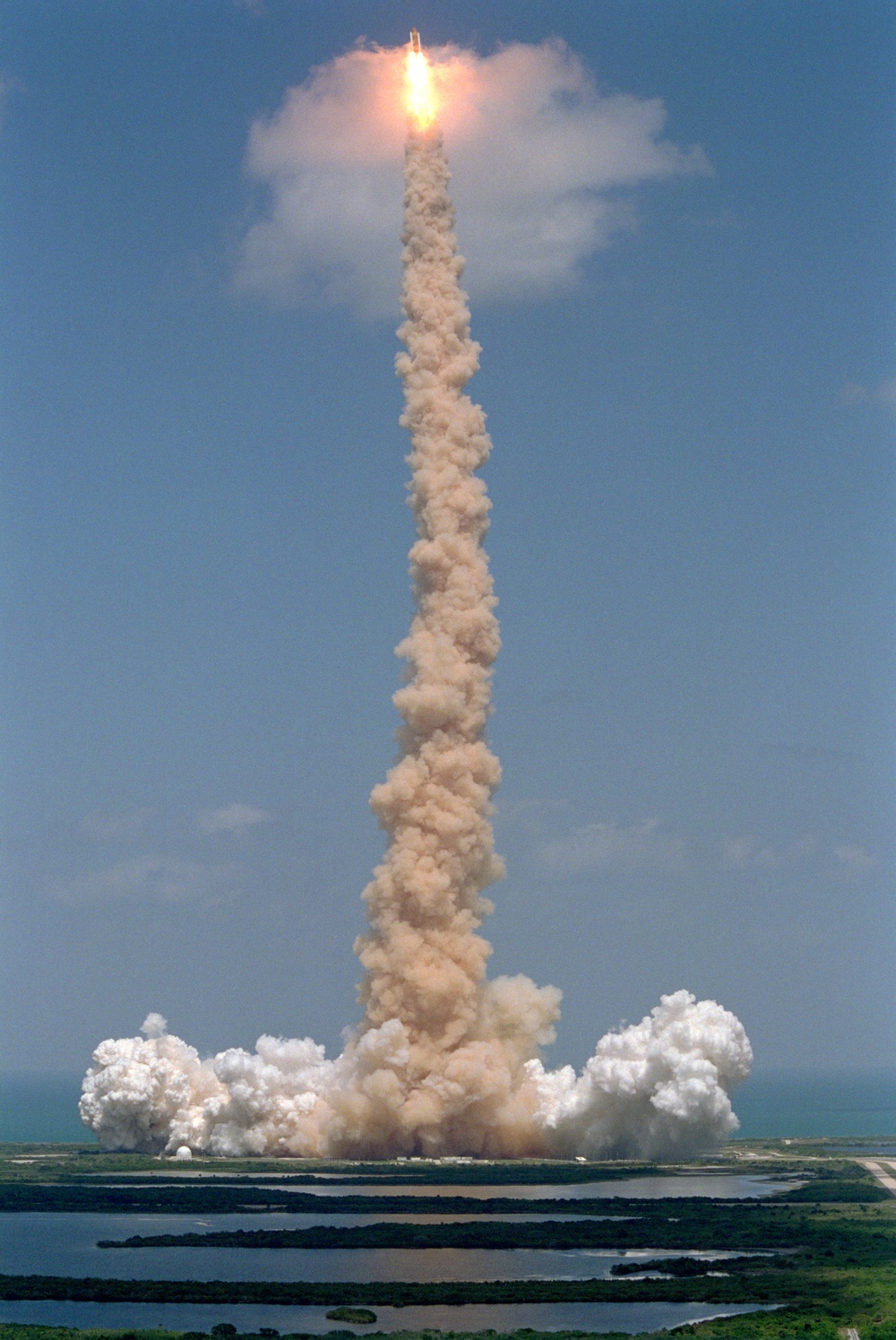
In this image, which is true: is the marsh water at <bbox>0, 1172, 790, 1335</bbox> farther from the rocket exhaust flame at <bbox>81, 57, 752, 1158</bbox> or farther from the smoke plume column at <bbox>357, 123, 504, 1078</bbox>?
the smoke plume column at <bbox>357, 123, 504, 1078</bbox>

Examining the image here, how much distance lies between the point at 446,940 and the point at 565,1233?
2223 cm

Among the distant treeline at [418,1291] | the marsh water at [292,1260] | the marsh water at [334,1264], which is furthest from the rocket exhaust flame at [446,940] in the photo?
the distant treeline at [418,1291]

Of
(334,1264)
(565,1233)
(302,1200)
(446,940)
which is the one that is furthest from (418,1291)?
(446,940)

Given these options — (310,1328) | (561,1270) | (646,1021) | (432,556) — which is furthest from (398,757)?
(310,1328)

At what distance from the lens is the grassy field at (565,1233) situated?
2761 inches

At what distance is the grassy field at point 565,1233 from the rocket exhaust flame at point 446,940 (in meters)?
3.14

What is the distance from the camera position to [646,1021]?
107500mm

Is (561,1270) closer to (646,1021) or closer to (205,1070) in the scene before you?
(646,1021)

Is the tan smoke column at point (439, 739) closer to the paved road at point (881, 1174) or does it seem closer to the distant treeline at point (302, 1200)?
the distant treeline at point (302, 1200)

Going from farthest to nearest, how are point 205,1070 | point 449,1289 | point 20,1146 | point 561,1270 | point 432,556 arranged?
point 20,1146, point 205,1070, point 432,556, point 561,1270, point 449,1289

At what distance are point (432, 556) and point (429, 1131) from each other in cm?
2723

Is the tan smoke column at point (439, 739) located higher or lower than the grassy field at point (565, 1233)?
higher

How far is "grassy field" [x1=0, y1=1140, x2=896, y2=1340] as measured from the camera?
7012 cm

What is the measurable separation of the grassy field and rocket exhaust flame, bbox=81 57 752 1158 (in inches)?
124
